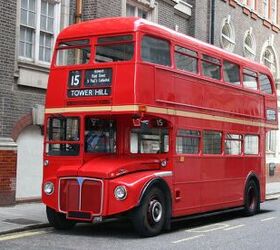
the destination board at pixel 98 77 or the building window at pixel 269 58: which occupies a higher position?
the building window at pixel 269 58

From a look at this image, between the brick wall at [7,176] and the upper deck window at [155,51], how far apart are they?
4797mm

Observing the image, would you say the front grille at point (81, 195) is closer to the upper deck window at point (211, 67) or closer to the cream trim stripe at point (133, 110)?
the cream trim stripe at point (133, 110)

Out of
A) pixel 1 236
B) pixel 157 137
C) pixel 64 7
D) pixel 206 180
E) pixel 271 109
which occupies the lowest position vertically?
pixel 1 236

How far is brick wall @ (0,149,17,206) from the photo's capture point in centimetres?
1416

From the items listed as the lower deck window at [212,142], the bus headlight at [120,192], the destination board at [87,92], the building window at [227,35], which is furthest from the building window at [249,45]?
the bus headlight at [120,192]

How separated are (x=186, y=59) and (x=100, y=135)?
2.50m

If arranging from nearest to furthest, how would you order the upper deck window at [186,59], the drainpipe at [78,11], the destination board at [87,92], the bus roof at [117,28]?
the destination board at [87,92] < the bus roof at [117,28] < the upper deck window at [186,59] < the drainpipe at [78,11]

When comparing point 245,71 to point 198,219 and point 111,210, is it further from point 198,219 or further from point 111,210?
point 111,210

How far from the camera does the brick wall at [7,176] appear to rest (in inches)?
557

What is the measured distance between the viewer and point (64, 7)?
16.4 metres

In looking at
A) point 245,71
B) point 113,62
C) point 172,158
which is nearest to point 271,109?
point 245,71

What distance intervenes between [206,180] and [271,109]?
4.64m

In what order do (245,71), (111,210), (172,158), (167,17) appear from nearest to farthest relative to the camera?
1. (111,210)
2. (172,158)
3. (245,71)
4. (167,17)

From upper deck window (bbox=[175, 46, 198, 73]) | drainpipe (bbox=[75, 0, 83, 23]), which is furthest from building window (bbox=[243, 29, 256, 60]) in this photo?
upper deck window (bbox=[175, 46, 198, 73])
